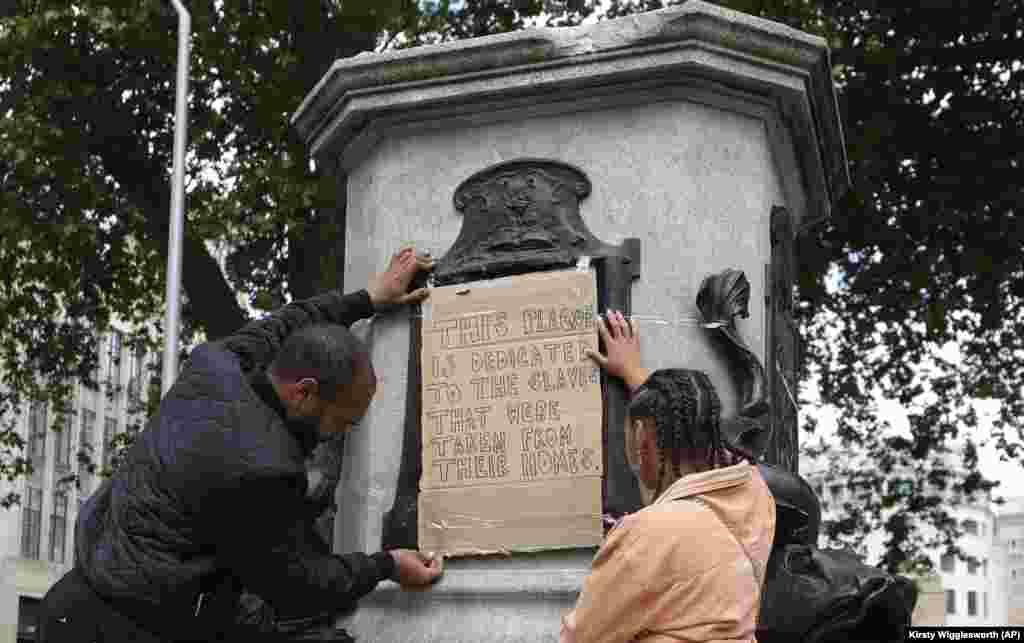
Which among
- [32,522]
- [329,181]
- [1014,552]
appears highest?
[329,181]

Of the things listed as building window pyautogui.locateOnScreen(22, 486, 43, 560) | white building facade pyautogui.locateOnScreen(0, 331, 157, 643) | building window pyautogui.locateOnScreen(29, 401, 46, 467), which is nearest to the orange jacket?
white building facade pyautogui.locateOnScreen(0, 331, 157, 643)

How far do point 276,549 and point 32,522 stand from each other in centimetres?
3956

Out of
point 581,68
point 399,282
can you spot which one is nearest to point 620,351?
point 399,282

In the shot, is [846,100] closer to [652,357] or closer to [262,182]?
[262,182]

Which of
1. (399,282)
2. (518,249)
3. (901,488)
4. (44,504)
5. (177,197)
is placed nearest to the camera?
(518,249)

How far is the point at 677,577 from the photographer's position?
2.47 m

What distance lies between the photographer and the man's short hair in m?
3.47

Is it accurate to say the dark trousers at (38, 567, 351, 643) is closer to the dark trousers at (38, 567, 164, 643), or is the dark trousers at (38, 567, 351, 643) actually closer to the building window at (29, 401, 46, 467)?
the dark trousers at (38, 567, 164, 643)

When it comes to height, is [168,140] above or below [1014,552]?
above

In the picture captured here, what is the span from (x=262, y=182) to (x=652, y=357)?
10.5 metres

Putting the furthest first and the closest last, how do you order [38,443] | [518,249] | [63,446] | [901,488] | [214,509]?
[63,446], [38,443], [901,488], [518,249], [214,509]

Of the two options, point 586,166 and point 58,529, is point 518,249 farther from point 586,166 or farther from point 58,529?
point 58,529

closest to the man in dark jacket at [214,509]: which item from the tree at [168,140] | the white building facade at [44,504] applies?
the tree at [168,140]

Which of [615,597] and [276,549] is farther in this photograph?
[276,549]
